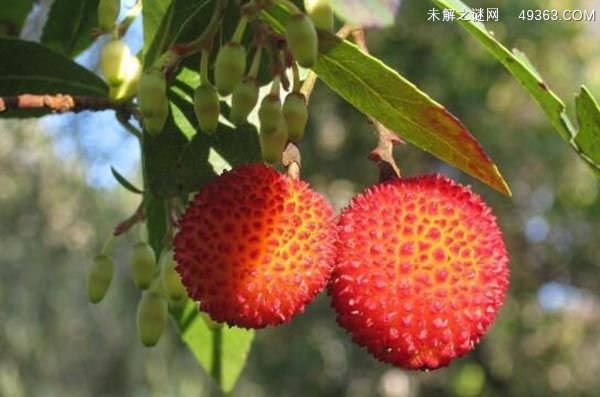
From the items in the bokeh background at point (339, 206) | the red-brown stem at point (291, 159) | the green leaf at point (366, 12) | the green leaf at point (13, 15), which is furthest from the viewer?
the bokeh background at point (339, 206)

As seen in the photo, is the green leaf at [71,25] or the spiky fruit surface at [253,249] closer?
Result: the spiky fruit surface at [253,249]

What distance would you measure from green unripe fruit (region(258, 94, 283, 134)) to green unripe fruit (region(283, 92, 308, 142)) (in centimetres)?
1

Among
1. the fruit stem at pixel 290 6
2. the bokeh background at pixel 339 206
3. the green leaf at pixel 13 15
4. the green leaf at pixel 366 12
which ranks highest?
the green leaf at pixel 366 12

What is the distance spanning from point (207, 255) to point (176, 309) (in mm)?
462

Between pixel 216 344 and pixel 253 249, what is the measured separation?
49 centimetres

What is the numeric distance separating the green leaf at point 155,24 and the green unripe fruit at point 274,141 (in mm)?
146

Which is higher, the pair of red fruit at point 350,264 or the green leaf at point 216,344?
the pair of red fruit at point 350,264

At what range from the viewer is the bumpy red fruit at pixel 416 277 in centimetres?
78

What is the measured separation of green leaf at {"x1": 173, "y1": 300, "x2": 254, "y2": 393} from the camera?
1216mm

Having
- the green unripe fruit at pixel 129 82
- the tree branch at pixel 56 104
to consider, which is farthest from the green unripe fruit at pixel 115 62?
the tree branch at pixel 56 104

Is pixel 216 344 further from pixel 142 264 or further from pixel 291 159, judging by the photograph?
pixel 291 159

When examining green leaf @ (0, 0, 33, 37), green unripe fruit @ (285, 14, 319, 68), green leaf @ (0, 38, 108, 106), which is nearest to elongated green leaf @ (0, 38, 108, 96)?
green leaf @ (0, 38, 108, 106)

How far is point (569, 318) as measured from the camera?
515cm

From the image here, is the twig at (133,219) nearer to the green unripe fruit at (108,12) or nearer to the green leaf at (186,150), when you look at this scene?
the green leaf at (186,150)
